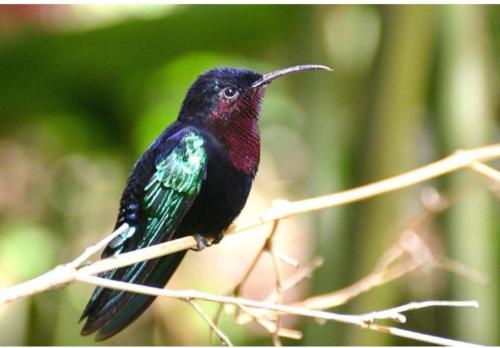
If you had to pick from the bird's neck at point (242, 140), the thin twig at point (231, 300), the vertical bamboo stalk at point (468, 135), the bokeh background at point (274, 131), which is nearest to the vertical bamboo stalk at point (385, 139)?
the bokeh background at point (274, 131)

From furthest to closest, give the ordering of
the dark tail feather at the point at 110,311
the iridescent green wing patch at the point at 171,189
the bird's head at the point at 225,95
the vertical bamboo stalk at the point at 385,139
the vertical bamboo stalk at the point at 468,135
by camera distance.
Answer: the vertical bamboo stalk at the point at 468,135 < the vertical bamboo stalk at the point at 385,139 < the bird's head at the point at 225,95 < the iridescent green wing patch at the point at 171,189 < the dark tail feather at the point at 110,311

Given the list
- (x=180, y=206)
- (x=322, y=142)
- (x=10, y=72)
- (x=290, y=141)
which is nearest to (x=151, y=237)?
(x=180, y=206)

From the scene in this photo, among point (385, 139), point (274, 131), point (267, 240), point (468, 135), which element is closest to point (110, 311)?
point (267, 240)

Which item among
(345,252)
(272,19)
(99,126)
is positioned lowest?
(345,252)

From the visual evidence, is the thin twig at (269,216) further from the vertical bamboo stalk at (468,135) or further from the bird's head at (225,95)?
the vertical bamboo stalk at (468,135)

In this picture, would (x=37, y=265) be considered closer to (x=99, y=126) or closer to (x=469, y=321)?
(x=99, y=126)

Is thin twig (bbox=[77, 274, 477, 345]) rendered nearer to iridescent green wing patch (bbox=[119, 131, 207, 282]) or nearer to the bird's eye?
iridescent green wing patch (bbox=[119, 131, 207, 282])
